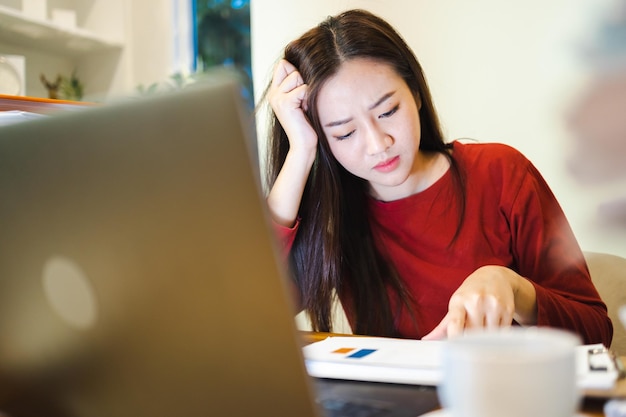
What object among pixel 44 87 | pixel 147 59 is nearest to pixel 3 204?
pixel 44 87

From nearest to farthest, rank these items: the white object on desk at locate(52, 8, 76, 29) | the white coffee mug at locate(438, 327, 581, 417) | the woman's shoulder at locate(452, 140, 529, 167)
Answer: the white coffee mug at locate(438, 327, 581, 417), the woman's shoulder at locate(452, 140, 529, 167), the white object on desk at locate(52, 8, 76, 29)

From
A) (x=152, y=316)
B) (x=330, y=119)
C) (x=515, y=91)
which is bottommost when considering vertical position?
(x=152, y=316)

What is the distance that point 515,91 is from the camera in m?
2.17

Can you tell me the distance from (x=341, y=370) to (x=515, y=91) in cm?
173

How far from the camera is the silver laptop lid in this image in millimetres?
369

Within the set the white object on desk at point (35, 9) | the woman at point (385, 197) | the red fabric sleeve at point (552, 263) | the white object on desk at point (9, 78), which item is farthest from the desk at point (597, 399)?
the white object on desk at point (35, 9)

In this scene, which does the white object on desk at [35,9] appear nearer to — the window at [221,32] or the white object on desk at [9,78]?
the white object on desk at [9,78]

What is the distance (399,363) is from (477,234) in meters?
0.68

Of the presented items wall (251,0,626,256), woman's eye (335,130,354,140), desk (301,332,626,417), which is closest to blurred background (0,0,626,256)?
wall (251,0,626,256)

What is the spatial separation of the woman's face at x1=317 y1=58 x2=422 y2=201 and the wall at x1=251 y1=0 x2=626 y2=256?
1036mm

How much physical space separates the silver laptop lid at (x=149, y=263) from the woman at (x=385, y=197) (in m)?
0.78

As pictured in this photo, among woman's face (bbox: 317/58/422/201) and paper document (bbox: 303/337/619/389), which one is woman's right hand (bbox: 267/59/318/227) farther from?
paper document (bbox: 303/337/619/389)

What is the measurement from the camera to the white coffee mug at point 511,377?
366mm

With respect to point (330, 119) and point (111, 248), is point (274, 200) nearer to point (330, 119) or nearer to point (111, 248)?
point (330, 119)
